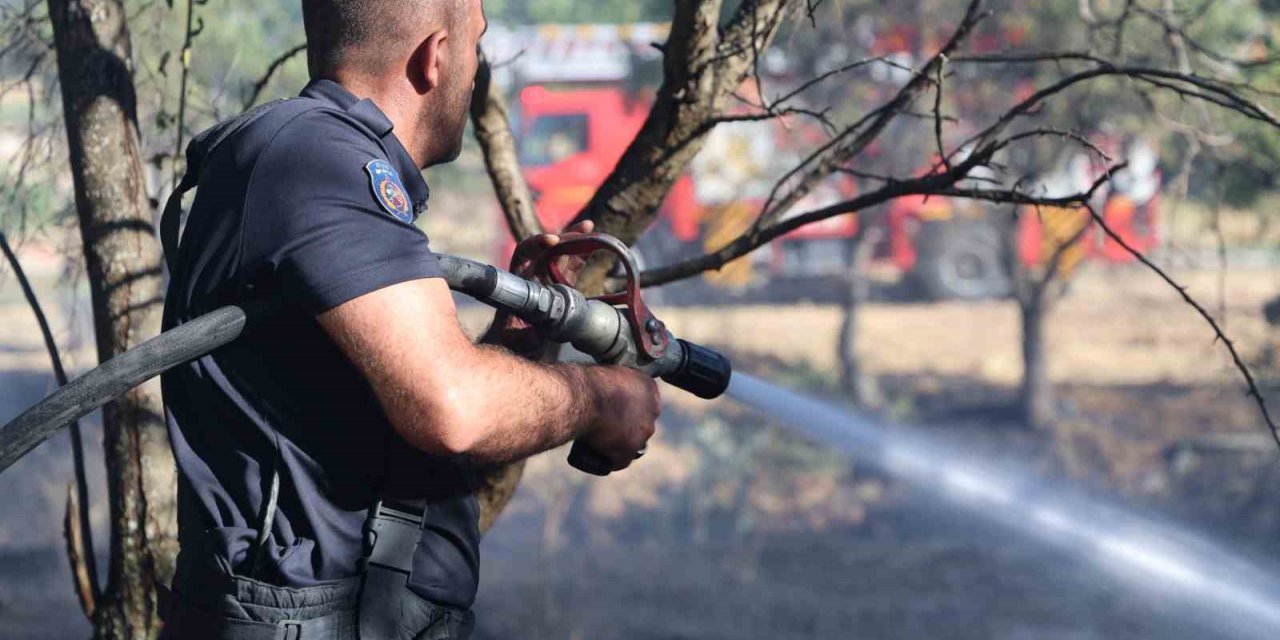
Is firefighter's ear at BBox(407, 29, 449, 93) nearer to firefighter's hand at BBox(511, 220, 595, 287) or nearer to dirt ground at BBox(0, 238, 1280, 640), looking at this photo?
firefighter's hand at BBox(511, 220, 595, 287)

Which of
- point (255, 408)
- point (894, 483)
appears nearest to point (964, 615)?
point (894, 483)

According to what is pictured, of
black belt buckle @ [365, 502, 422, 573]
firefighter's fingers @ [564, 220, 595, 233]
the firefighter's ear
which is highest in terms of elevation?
the firefighter's ear

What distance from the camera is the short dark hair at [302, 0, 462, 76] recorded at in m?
1.80

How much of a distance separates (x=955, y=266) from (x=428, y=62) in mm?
14769

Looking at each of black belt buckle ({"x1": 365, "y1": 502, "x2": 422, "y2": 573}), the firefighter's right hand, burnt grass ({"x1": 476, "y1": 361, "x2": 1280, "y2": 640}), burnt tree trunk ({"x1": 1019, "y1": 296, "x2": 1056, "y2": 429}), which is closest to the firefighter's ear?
the firefighter's right hand

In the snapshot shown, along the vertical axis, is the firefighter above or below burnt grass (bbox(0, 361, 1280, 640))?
below

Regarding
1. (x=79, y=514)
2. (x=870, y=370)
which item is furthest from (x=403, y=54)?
(x=870, y=370)

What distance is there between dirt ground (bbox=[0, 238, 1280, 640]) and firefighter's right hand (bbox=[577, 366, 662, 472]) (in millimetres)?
5468

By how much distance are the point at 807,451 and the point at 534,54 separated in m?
6.04

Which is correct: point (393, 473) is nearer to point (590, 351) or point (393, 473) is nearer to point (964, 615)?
point (590, 351)

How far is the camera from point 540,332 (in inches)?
79.3

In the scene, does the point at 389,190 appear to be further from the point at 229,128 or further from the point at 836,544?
the point at 836,544

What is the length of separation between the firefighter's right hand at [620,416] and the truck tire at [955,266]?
14.1 metres

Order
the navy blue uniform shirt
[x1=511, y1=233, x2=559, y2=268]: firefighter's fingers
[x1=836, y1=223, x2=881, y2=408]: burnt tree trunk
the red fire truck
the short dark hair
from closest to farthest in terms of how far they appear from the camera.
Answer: the navy blue uniform shirt, the short dark hair, [x1=511, y1=233, x2=559, y2=268]: firefighter's fingers, [x1=836, y1=223, x2=881, y2=408]: burnt tree trunk, the red fire truck
